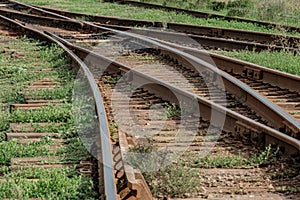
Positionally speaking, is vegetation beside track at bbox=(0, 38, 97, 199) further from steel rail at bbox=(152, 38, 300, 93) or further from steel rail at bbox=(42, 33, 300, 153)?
steel rail at bbox=(152, 38, 300, 93)

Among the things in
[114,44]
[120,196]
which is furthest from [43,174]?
[114,44]

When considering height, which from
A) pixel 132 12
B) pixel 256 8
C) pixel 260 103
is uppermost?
pixel 256 8

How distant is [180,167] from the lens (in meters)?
5.82

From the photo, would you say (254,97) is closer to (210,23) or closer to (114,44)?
(114,44)

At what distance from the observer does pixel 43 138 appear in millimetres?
6930

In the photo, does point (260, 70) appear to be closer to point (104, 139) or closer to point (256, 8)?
point (104, 139)

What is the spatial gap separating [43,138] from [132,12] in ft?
47.7

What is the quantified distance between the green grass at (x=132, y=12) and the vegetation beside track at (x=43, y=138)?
5.95 metres

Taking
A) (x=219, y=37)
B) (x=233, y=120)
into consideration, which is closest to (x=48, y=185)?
(x=233, y=120)

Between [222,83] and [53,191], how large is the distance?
457 cm

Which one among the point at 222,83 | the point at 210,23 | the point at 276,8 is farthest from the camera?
the point at 276,8

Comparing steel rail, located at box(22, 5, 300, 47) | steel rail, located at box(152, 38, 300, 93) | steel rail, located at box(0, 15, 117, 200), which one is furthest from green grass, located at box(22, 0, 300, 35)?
steel rail, located at box(0, 15, 117, 200)

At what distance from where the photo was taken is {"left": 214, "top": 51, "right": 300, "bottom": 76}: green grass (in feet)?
34.1

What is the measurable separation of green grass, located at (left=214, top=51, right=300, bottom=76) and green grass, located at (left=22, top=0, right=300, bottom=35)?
333 cm
